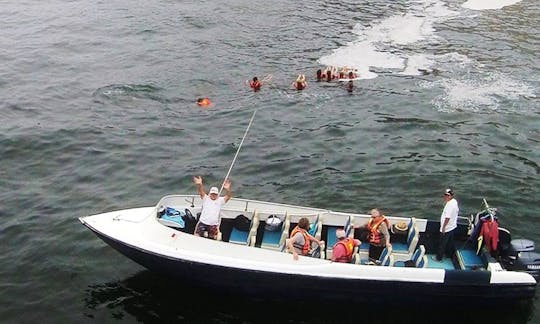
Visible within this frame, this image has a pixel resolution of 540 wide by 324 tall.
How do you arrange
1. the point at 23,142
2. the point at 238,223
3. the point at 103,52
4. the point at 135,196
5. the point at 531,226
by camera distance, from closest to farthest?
the point at 238,223
the point at 531,226
the point at 135,196
the point at 23,142
the point at 103,52

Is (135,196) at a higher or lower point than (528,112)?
lower

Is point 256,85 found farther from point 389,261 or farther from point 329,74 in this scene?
point 389,261

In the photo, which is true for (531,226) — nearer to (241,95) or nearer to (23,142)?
(241,95)

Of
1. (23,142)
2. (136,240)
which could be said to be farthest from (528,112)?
(23,142)

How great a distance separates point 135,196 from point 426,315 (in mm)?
11442

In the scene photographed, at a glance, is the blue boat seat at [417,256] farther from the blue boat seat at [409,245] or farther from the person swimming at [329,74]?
the person swimming at [329,74]

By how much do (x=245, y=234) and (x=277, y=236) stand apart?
3.11 feet

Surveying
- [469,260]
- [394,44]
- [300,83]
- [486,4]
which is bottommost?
[469,260]

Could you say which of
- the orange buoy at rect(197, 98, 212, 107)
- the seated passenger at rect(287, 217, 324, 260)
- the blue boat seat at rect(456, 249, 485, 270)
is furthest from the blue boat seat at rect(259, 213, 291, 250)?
the orange buoy at rect(197, 98, 212, 107)

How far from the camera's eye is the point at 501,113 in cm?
2709

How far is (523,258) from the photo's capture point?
14.9 m

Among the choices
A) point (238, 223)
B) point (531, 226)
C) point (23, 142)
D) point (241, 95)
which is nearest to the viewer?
point (238, 223)

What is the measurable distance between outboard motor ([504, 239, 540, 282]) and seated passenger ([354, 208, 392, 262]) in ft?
10.4

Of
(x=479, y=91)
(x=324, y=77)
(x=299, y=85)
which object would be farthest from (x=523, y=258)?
(x=324, y=77)
